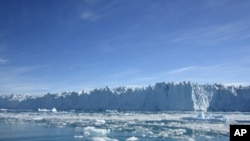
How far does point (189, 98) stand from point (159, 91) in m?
3.62

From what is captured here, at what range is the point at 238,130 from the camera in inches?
102

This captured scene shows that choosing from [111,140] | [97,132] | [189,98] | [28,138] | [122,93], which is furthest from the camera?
[122,93]

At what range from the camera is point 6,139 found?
12.0m

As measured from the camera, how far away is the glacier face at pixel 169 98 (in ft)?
111

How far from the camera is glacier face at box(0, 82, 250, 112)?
33766 millimetres

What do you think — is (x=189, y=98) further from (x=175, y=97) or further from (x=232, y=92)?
(x=232, y=92)

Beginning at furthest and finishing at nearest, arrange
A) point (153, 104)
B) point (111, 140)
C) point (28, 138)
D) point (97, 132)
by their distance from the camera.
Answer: point (153, 104)
point (97, 132)
point (28, 138)
point (111, 140)

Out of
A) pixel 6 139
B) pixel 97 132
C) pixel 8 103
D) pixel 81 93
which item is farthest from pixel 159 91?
pixel 8 103

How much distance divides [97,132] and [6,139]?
3.75 metres

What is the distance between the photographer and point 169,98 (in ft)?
115

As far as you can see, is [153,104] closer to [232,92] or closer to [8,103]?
[232,92]

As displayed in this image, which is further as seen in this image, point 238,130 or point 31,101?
point 31,101

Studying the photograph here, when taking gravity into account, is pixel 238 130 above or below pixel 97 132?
above

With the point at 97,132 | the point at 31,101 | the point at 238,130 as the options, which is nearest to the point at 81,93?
the point at 31,101
